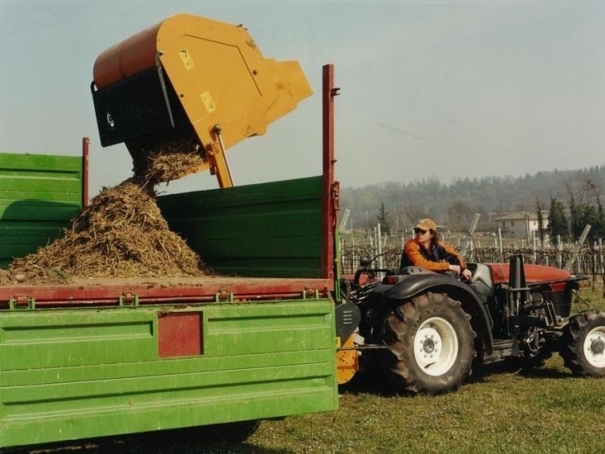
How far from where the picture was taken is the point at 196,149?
587cm

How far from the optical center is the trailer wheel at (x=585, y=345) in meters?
7.53

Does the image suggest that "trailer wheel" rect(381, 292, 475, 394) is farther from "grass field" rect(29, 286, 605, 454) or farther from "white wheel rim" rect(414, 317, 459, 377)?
"grass field" rect(29, 286, 605, 454)

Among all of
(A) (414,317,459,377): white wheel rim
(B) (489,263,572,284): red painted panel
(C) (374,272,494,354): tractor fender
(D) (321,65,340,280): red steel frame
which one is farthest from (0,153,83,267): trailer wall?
(B) (489,263,572,284): red painted panel

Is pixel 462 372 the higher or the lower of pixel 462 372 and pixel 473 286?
the lower

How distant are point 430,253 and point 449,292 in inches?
26.1

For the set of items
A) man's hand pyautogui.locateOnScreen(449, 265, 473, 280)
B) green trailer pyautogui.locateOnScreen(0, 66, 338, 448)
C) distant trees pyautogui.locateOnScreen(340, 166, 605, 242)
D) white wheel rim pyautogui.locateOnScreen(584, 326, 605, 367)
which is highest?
distant trees pyautogui.locateOnScreen(340, 166, 605, 242)

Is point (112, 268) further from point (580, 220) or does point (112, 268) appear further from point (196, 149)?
point (580, 220)

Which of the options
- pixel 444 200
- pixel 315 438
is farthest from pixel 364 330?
pixel 444 200

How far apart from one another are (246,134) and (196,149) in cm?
46

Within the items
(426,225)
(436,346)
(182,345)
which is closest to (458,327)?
(436,346)

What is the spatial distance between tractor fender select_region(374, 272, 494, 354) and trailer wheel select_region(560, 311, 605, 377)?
0.93m

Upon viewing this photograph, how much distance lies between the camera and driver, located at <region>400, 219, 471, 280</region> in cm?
716

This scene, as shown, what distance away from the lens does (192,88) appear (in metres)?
5.75

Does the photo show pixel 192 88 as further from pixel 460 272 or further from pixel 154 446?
pixel 460 272
